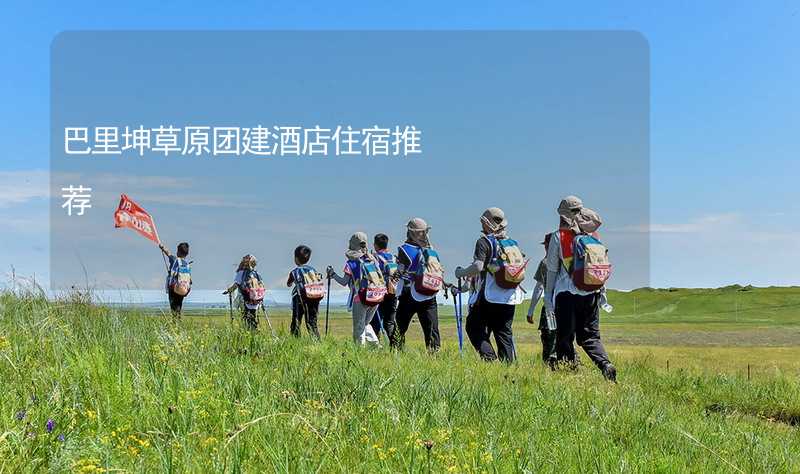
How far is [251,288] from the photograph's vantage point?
16.5 metres

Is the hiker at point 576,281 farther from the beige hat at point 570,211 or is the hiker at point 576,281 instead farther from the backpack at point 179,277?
the backpack at point 179,277

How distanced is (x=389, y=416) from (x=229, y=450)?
145cm

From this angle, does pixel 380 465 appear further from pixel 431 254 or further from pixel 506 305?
pixel 431 254

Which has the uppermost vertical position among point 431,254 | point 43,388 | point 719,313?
point 431,254

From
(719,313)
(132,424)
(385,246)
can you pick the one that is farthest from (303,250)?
(719,313)

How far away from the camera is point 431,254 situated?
40.4ft

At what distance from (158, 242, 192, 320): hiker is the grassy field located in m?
7.57

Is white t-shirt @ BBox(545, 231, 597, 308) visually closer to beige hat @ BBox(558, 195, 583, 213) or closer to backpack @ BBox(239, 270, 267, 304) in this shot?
beige hat @ BBox(558, 195, 583, 213)

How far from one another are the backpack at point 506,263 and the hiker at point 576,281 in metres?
0.95

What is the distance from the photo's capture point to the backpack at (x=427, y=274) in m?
12.1

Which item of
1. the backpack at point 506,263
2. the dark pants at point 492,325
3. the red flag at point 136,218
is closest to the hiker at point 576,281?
the backpack at point 506,263

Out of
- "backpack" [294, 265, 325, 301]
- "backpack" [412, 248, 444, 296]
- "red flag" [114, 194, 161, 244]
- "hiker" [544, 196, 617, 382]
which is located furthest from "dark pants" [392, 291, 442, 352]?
"red flag" [114, 194, 161, 244]

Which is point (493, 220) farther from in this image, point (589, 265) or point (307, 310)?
point (307, 310)

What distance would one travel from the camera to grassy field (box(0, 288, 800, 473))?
390cm
